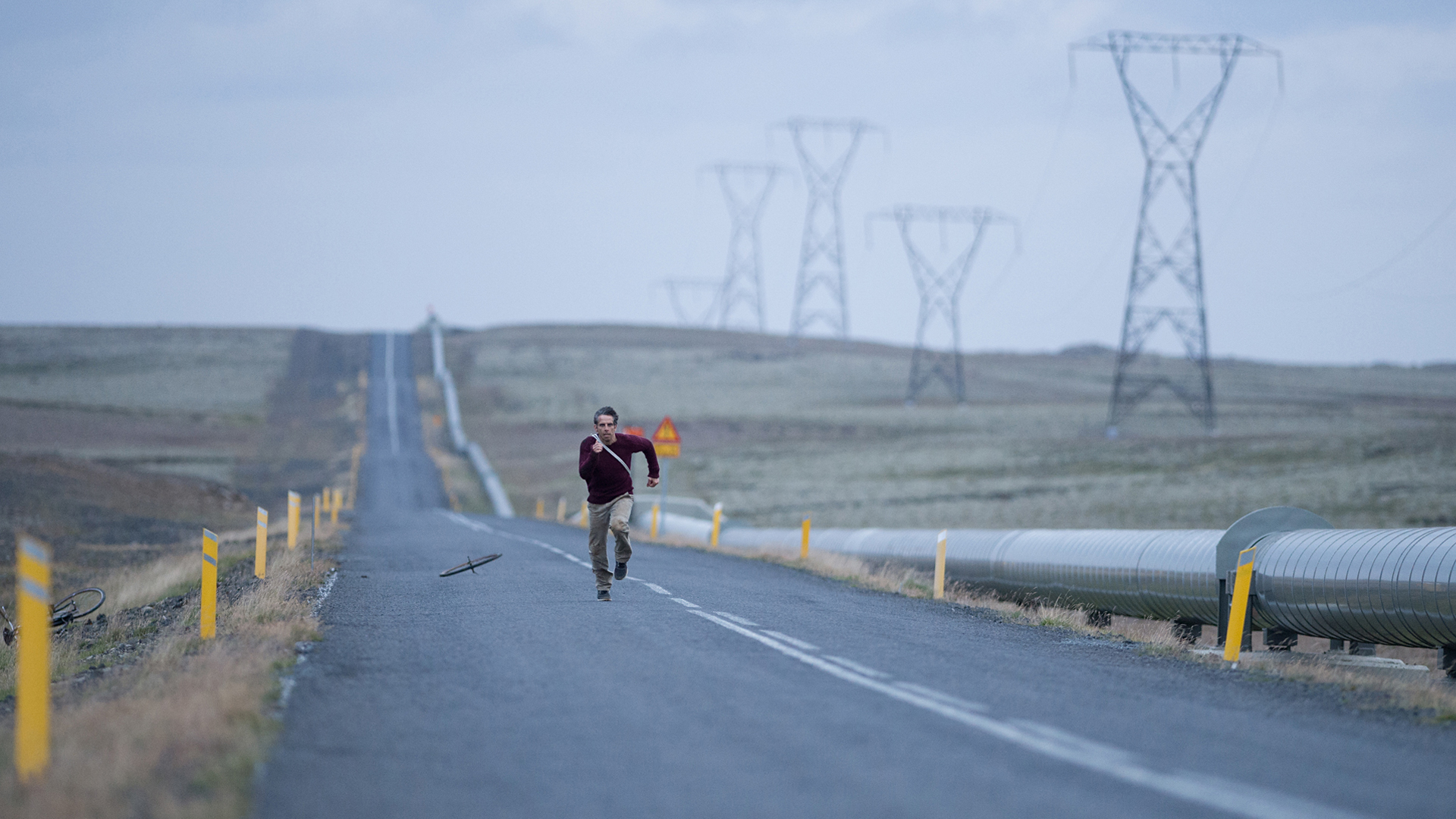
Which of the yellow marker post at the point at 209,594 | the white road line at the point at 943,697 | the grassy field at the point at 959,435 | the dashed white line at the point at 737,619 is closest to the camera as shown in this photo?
the white road line at the point at 943,697

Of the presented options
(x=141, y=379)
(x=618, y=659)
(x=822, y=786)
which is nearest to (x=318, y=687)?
(x=618, y=659)

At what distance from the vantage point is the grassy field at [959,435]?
3900 cm

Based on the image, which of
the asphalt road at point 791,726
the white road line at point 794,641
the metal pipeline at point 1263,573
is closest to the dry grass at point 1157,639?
the metal pipeline at point 1263,573

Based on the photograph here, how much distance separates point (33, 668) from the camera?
598 cm

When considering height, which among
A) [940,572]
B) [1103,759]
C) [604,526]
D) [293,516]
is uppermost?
[604,526]

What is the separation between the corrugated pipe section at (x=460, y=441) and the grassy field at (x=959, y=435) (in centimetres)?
101

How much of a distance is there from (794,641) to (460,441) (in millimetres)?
56908

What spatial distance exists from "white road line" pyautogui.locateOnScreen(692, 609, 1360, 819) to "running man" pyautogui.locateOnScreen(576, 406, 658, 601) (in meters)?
5.23

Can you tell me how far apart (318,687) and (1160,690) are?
5494 millimetres

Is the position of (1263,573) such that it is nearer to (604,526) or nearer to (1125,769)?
(604,526)

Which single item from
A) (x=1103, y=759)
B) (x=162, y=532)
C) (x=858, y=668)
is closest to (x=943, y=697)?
(x=858, y=668)

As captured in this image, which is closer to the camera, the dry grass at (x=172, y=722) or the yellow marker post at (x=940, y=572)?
the dry grass at (x=172, y=722)

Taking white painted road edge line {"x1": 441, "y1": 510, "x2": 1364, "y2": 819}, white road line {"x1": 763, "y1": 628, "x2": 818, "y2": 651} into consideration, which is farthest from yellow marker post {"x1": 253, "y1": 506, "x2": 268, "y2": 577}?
white painted road edge line {"x1": 441, "y1": 510, "x2": 1364, "y2": 819}

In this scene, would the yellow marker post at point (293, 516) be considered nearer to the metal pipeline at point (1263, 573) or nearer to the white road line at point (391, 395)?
the metal pipeline at point (1263, 573)
